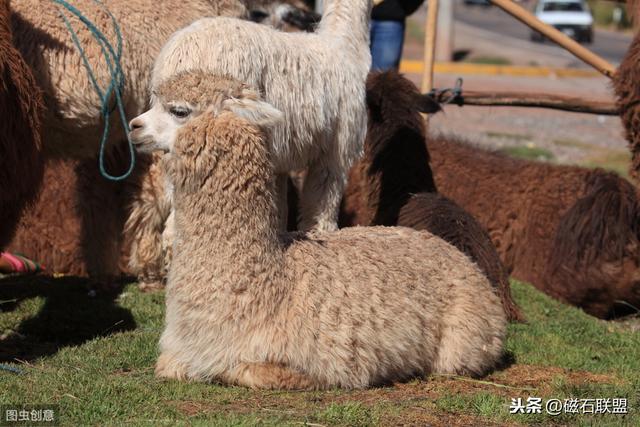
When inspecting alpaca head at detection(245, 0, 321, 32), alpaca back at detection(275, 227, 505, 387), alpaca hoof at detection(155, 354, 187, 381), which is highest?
alpaca head at detection(245, 0, 321, 32)

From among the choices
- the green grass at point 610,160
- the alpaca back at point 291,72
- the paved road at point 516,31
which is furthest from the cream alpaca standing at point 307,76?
the paved road at point 516,31

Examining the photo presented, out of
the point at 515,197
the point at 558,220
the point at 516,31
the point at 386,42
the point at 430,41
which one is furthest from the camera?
the point at 516,31

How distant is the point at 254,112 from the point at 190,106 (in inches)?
12.8

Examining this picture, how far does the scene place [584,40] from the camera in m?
39.1

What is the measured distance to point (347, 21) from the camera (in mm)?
6062

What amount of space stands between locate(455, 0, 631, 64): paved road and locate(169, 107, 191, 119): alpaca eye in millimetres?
26512

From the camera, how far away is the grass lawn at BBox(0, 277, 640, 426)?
3.82 meters

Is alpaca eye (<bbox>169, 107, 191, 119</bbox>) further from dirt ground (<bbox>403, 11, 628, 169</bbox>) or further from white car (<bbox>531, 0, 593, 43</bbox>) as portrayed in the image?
white car (<bbox>531, 0, 593, 43</bbox>)

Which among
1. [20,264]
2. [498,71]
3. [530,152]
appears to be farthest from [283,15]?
[498,71]

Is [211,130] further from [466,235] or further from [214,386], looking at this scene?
[466,235]

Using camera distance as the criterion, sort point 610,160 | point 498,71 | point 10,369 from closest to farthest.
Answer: point 10,369 < point 610,160 < point 498,71

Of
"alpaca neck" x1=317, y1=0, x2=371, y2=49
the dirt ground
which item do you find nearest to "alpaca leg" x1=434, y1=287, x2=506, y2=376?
"alpaca neck" x1=317, y1=0, x2=371, y2=49

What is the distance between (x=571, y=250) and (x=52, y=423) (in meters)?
4.61

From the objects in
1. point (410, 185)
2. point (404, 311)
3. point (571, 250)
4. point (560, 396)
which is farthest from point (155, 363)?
point (571, 250)
